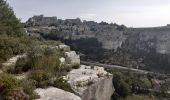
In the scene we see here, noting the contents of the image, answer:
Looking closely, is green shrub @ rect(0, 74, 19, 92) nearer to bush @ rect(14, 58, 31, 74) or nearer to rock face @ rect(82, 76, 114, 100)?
rock face @ rect(82, 76, 114, 100)

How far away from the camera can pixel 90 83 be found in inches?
309

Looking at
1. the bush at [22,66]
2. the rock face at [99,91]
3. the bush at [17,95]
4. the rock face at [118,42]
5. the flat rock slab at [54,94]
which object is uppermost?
the bush at [22,66]

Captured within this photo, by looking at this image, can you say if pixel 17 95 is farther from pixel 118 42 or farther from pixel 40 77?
pixel 118 42

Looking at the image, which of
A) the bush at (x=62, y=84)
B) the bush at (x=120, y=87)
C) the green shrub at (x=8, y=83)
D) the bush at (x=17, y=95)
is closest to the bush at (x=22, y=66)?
the bush at (x=62, y=84)

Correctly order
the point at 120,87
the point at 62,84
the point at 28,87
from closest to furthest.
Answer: the point at 28,87 → the point at 62,84 → the point at 120,87

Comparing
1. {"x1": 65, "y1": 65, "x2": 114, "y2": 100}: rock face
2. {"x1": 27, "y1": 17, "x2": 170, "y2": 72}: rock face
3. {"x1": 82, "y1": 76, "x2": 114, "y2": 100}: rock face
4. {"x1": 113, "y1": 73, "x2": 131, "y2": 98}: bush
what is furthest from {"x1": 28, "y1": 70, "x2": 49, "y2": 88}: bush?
{"x1": 27, "y1": 17, "x2": 170, "y2": 72}: rock face

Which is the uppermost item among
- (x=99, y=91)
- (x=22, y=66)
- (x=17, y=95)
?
(x=22, y=66)

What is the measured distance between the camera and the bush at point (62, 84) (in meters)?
7.32

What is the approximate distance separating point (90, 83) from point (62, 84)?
72 centimetres

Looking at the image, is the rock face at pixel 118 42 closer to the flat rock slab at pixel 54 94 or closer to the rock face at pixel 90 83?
the rock face at pixel 90 83

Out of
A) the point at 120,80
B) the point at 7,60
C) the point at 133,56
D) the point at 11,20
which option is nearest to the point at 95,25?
the point at 133,56

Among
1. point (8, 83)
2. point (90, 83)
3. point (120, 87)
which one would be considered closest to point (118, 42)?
point (120, 87)

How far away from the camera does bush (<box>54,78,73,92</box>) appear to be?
7317 mm

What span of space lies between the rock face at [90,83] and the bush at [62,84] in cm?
10
